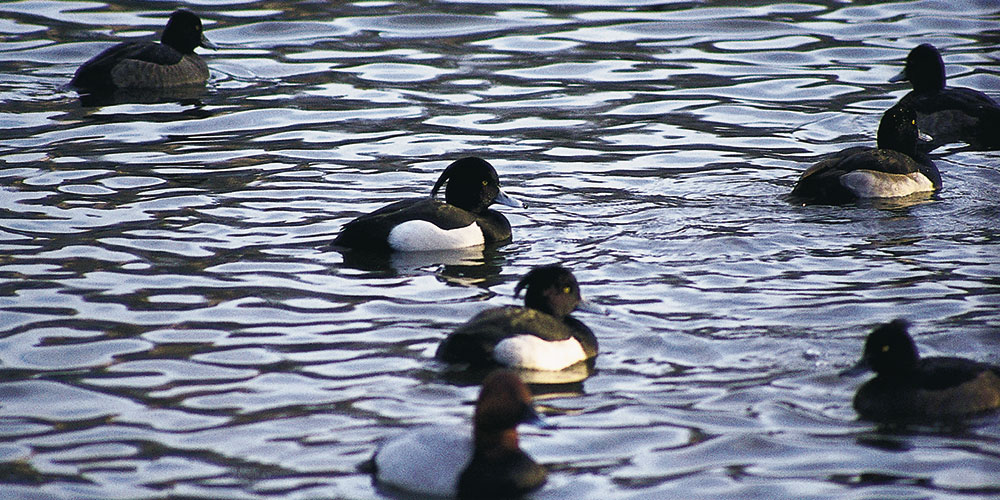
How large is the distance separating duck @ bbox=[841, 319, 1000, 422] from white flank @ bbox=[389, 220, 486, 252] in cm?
328

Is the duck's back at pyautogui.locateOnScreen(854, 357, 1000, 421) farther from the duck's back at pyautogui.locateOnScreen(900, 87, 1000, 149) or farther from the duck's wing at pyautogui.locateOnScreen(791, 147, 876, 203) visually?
the duck's back at pyautogui.locateOnScreen(900, 87, 1000, 149)

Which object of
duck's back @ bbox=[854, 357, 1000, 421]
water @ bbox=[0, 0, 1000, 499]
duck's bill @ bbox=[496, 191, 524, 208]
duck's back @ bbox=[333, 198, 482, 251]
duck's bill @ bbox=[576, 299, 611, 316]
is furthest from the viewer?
duck's bill @ bbox=[496, 191, 524, 208]

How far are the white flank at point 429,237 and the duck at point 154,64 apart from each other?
566 cm

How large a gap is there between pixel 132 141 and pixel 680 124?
4.69 meters

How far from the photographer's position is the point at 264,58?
1466 cm

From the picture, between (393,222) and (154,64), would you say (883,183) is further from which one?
(154,64)

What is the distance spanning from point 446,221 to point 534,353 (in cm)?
240

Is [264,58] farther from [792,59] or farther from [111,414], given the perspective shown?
[111,414]

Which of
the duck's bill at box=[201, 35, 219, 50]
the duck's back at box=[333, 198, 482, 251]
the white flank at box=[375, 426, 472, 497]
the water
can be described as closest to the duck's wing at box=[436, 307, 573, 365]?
the water

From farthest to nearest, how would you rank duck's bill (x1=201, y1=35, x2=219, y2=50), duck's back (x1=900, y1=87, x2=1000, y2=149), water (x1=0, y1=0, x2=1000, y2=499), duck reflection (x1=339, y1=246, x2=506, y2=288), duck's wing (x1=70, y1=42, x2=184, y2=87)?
duck's bill (x1=201, y1=35, x2=219, y2=50)
duck's wing (x1=70, y1=42, x2=184, y2=87)
duck's back (x1=900, y1=87, x2=1000, y2=149)
duck reflection (x1=339, y1=246, x2=506, y2=288)
water (x1=0, y1=0, x2=1000, y2=499)

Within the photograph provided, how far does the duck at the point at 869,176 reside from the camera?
31.3ft

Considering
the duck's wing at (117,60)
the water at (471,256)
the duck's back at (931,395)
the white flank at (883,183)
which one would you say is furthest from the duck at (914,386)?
the duck's wing at (117,60)

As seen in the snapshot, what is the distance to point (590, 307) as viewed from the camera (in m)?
7.12

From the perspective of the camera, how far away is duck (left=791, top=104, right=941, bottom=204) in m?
9.53
